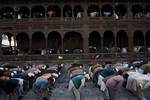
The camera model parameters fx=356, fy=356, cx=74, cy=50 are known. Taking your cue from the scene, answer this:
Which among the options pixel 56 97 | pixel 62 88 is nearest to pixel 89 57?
pixel 62 88

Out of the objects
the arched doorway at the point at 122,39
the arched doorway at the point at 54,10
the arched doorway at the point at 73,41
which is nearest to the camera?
the arched doorway at the point at 73,41

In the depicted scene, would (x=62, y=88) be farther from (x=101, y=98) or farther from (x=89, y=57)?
(x=89, y=57)

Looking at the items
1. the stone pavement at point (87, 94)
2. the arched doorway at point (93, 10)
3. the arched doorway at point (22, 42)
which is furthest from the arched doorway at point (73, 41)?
the stone pavement at point (87, 94)

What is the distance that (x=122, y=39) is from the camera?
171ft

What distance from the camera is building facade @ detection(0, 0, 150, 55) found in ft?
161

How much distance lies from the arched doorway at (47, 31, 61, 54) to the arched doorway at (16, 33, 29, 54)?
328 cm

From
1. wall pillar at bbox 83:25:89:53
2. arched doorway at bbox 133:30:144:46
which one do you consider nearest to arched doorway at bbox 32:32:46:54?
wall pillar at bbox 83:25:89:53

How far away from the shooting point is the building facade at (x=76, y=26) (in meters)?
48.9

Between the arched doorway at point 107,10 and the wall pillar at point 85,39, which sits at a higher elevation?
the arched doorway at point 107,10

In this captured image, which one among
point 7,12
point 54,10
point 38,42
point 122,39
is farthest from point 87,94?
point 7,12

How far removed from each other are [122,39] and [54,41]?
9930 mm

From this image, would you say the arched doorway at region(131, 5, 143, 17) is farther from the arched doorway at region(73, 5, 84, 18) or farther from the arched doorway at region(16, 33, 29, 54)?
the arched doorway at region(16, 33, 29, 54)

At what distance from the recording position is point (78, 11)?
52.6 meters

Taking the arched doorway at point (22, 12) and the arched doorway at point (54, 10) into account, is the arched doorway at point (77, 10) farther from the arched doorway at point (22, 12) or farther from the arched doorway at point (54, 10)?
the arched doorway at point (22, 12)
